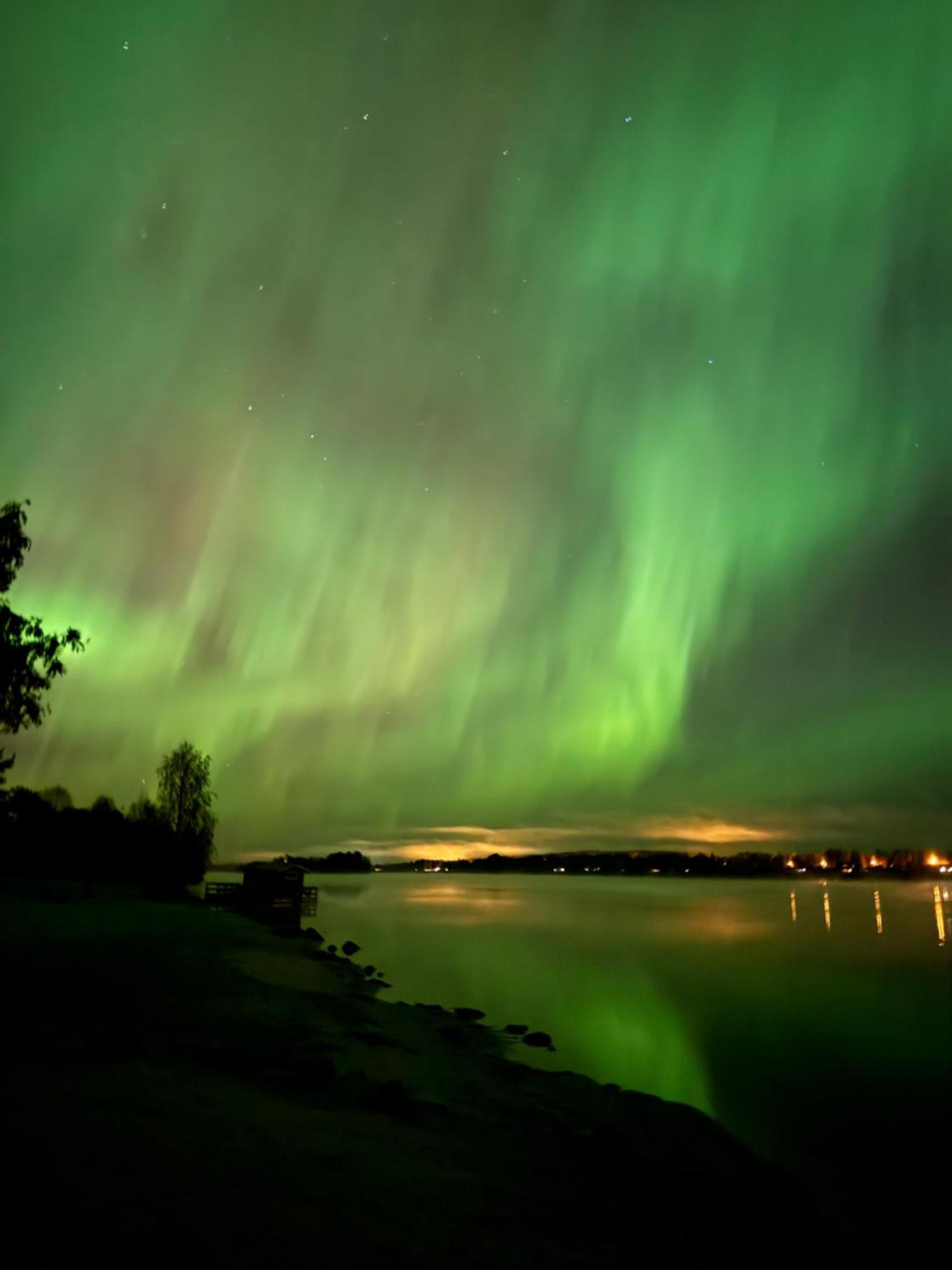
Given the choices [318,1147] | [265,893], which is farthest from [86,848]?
[318,1147]

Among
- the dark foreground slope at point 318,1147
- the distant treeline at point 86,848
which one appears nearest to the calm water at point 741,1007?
the dark foreground slope at point 318,1147

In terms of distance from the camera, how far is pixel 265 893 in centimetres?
6756

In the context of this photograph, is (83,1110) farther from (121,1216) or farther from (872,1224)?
(872,1224)

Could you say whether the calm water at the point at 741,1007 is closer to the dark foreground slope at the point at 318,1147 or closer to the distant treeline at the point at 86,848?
the dark foreground slope at the point at 318,1147

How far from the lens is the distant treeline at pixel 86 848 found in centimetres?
6494

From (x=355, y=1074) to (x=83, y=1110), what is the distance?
5.88 meters

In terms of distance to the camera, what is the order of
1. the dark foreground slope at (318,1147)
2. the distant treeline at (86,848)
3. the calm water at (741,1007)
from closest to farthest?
1. the dark foreground slope at (318,1147)
2. the calm water at (741,1007)
3. the distant treeline at (86,848)

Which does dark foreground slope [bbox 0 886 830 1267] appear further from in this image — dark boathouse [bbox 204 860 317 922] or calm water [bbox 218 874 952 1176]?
dark boathouse [bbox 204 860 317 922]

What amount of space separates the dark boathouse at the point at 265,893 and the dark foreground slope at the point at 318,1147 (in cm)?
4363

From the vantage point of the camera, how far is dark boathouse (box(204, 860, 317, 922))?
214 ft

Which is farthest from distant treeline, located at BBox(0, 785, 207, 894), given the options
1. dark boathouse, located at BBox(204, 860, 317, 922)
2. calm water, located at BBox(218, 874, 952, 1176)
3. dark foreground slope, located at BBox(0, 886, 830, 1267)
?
dark foreground slope, located at BBox(0, 886, 830, 1267)

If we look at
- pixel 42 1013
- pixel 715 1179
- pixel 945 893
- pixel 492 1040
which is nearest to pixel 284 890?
pixel 492 1040

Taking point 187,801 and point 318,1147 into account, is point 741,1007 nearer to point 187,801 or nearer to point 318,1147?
point 318,1147

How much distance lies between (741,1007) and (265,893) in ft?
139
